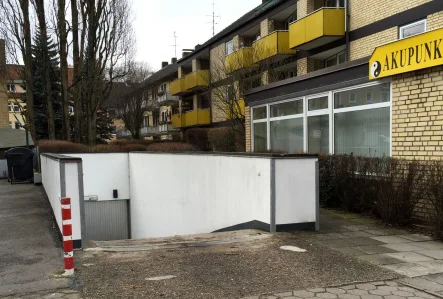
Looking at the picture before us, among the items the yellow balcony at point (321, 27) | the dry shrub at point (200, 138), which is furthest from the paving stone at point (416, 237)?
the dry shrub at point (200, 138)

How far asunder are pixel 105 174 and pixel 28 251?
9522 millimetres

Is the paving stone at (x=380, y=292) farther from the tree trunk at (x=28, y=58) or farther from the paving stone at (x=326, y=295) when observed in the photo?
the tree trunk at (x=28, y=58)

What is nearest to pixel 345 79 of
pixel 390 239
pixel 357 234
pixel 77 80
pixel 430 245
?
pixel 357 234

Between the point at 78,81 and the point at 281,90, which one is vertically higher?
the point at 78,81

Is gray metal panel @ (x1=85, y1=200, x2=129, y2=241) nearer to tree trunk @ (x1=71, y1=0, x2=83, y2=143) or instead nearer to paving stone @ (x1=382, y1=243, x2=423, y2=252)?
tree trunk @ (x1=71, y1=0, x2=83, y2=143)

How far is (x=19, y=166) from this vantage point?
1695 cm

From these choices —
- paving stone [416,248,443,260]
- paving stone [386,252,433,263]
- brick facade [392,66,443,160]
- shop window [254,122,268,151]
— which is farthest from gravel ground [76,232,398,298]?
shop window [254,122,268,151]

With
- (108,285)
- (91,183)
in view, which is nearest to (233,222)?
(108,285)

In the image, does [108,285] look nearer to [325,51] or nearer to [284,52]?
[325,51]

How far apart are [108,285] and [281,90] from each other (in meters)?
8.63

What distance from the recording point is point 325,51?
1870cm

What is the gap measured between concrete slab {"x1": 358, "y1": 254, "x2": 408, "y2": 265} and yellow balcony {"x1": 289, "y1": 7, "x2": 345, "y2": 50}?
1361 centimetres

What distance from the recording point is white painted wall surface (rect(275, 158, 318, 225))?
6.34 metres

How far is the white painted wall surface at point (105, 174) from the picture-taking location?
15.0 metres
